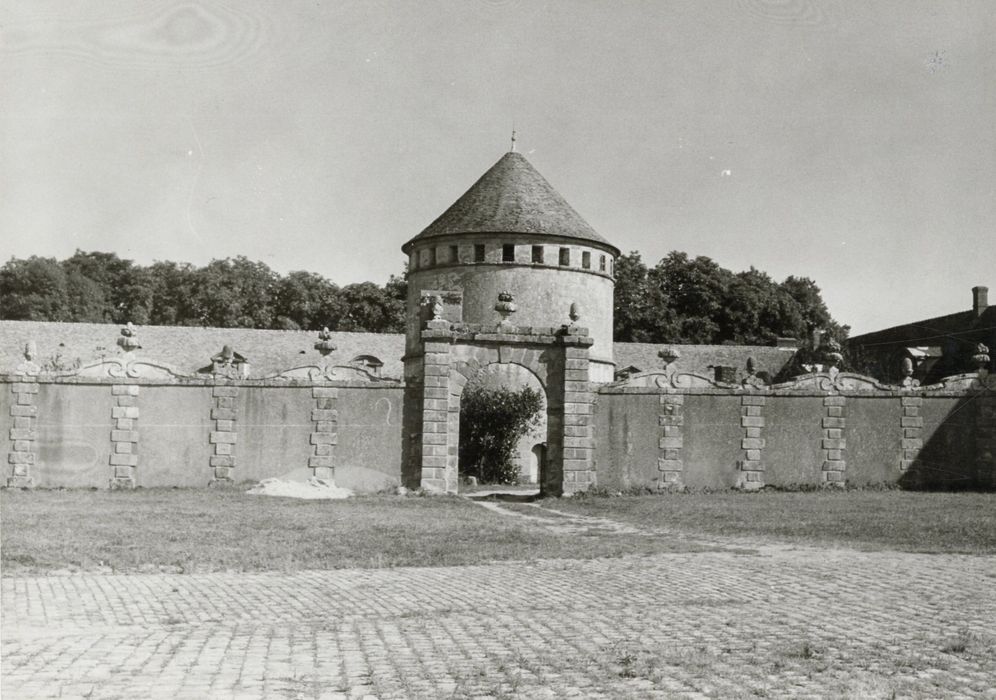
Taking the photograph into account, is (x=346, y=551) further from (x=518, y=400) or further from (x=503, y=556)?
(x=518, y=400)

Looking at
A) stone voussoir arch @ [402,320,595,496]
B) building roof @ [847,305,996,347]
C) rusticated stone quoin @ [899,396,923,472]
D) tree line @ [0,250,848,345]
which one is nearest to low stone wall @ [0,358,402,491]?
stone voussoir arch @ [402,320,595,496]

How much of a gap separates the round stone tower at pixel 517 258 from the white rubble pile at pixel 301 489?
15.7 metres

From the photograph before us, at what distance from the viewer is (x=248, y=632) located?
319 inches

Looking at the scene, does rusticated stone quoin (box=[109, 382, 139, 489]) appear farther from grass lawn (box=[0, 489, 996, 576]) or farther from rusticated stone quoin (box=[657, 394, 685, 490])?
rusticated stone quoin (box=[657, 394, 685, 490])

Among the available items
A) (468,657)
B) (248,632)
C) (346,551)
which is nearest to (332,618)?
(248,632)

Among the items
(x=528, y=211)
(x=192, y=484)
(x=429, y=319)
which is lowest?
(x=192, y=484)

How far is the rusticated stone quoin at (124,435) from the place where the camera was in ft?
76.4

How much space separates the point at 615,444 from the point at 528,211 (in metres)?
17.1

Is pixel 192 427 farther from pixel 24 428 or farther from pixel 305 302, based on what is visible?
pixel 305 302

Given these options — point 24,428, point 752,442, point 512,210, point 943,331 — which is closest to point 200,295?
point 512,210

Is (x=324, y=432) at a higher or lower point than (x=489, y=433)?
higher

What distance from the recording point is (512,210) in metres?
39.5

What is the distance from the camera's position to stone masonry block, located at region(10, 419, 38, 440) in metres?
23.2

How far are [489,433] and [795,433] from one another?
41.2ft
